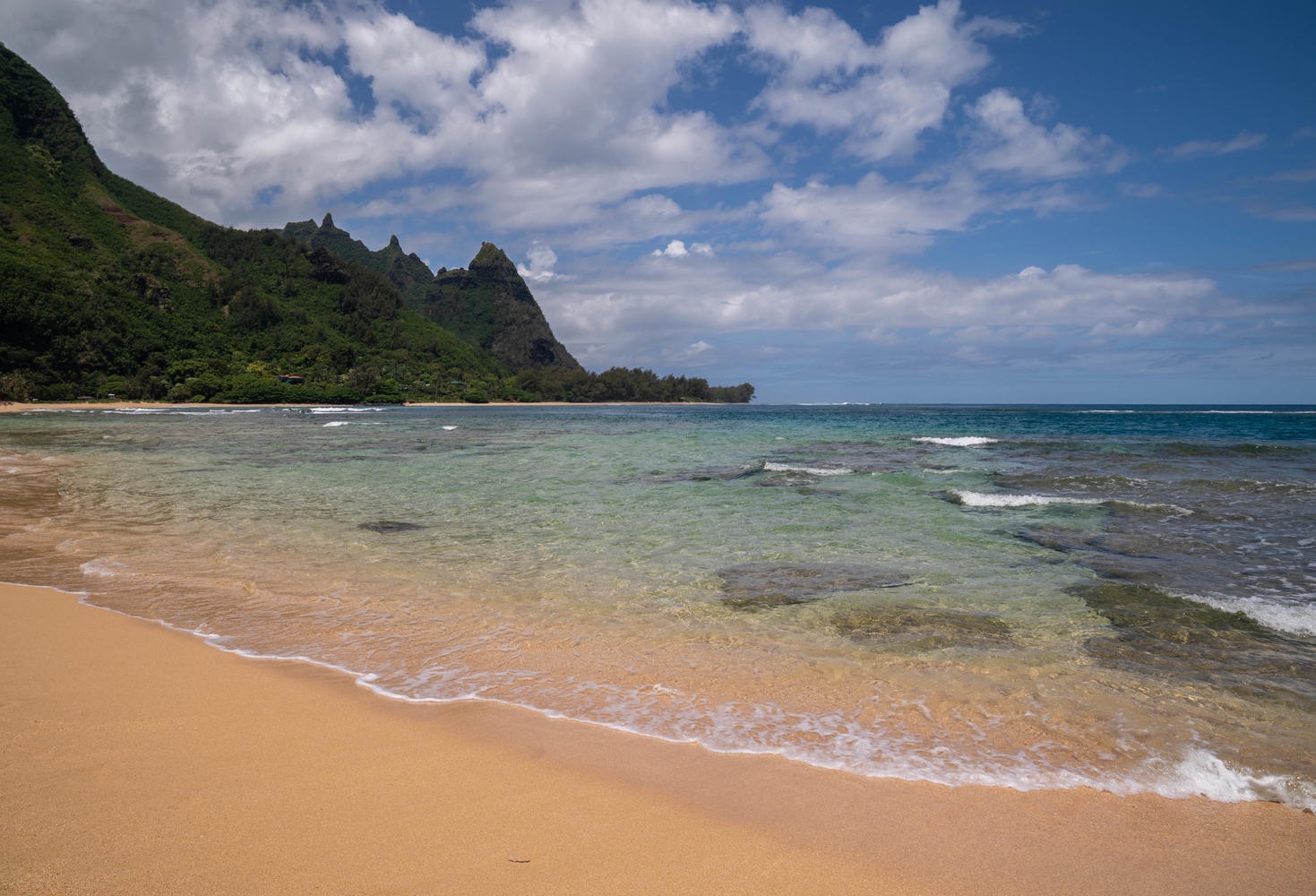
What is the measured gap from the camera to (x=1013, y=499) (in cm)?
1369

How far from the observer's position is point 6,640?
192 inches

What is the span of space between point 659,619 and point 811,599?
173 centimetres

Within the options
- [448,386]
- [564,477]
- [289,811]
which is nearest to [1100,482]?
[564,477]

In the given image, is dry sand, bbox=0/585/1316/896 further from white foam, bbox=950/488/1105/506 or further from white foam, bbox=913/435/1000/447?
white foam, bbox=913/435/1000/447

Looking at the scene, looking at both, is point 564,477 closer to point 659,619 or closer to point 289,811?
point 659,619

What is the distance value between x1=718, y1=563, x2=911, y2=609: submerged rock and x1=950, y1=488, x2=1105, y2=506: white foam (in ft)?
20.6

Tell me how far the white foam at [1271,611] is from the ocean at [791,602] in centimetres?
4

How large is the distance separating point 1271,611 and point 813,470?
1307 cm

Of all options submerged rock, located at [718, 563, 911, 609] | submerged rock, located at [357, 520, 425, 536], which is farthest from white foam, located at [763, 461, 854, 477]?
submerged rock, located at [357, 520, 425, 536]

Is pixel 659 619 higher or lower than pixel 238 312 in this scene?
lower

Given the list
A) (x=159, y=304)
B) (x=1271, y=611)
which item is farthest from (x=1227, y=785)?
(x=159, y=304)

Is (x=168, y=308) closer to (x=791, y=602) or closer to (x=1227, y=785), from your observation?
(x=791, y=602)

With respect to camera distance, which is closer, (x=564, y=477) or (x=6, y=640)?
(x=6, y=640)

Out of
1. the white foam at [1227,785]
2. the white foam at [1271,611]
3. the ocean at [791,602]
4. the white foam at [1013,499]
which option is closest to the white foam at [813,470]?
the ocean at [791,602]
